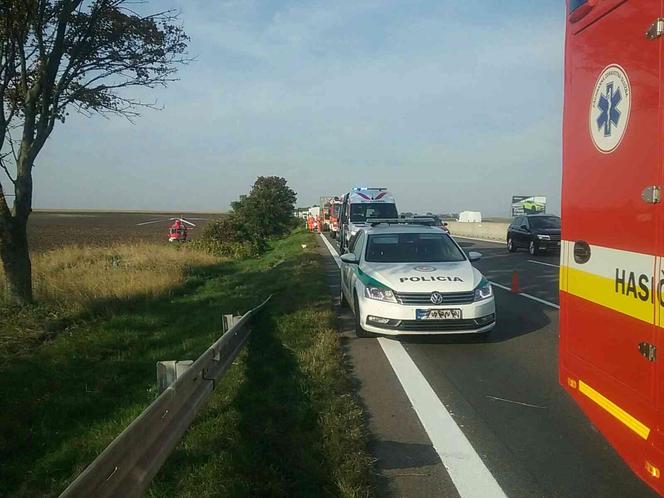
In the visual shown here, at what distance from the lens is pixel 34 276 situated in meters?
14.0

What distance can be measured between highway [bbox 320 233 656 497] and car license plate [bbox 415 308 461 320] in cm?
46

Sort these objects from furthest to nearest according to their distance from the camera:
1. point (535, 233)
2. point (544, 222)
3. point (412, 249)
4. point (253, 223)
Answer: point (253, 223) → point (544, 222) → point (535, 233) → point (412, 249)

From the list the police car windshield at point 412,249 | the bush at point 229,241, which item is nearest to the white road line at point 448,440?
the police car windshield at point 412,249

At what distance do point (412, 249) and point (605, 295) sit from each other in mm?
6068

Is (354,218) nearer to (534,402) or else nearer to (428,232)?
Result: (428,232)

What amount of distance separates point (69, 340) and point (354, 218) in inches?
692

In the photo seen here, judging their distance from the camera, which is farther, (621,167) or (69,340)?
(69,340)

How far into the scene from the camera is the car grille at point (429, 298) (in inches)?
309

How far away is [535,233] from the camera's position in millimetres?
24422

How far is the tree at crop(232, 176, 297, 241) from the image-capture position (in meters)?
43.0

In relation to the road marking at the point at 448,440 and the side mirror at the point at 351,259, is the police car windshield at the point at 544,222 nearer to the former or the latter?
the side mirror at the point at 351,259

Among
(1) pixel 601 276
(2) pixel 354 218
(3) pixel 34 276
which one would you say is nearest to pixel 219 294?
(3) pixel 34 276

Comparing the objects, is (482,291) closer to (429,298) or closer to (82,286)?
(429,298)

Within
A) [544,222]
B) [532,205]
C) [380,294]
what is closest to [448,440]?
[380,294]
